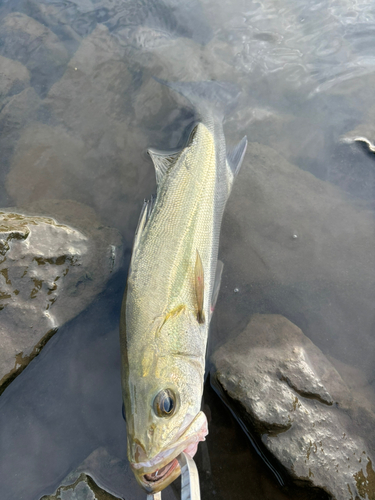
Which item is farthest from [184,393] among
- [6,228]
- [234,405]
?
[6,228]

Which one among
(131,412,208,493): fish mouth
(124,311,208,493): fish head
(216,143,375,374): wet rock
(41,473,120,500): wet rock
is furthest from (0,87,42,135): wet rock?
(131,412,208,493): fish mouth

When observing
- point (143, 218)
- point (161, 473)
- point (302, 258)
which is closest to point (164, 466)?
point (161, 473)

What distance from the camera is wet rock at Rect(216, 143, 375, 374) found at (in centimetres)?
331

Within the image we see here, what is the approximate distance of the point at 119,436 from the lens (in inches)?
111

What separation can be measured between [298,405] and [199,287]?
49.5 inches

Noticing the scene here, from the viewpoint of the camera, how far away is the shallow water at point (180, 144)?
281 cm

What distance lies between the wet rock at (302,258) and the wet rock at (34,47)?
324cm

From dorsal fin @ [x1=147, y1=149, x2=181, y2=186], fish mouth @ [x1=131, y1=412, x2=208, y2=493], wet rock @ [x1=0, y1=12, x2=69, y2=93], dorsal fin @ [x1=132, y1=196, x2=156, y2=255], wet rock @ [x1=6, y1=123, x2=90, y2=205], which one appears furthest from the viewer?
wet rock @ [x1=0, y1=12, x2=69, y2=93]

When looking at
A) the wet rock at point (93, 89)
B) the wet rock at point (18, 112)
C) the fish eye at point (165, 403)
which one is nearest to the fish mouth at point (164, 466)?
the fish eye at point (165, 403)

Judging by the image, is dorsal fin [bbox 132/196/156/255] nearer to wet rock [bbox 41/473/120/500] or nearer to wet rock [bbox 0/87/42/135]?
wet rock [bbox 41/473/120/500]

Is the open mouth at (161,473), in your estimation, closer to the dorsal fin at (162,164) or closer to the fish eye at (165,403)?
the fish eye at (165,403)

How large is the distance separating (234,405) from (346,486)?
37.8 inches

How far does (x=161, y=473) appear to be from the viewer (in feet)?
6.77

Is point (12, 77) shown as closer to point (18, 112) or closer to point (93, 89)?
point (18, 112)
